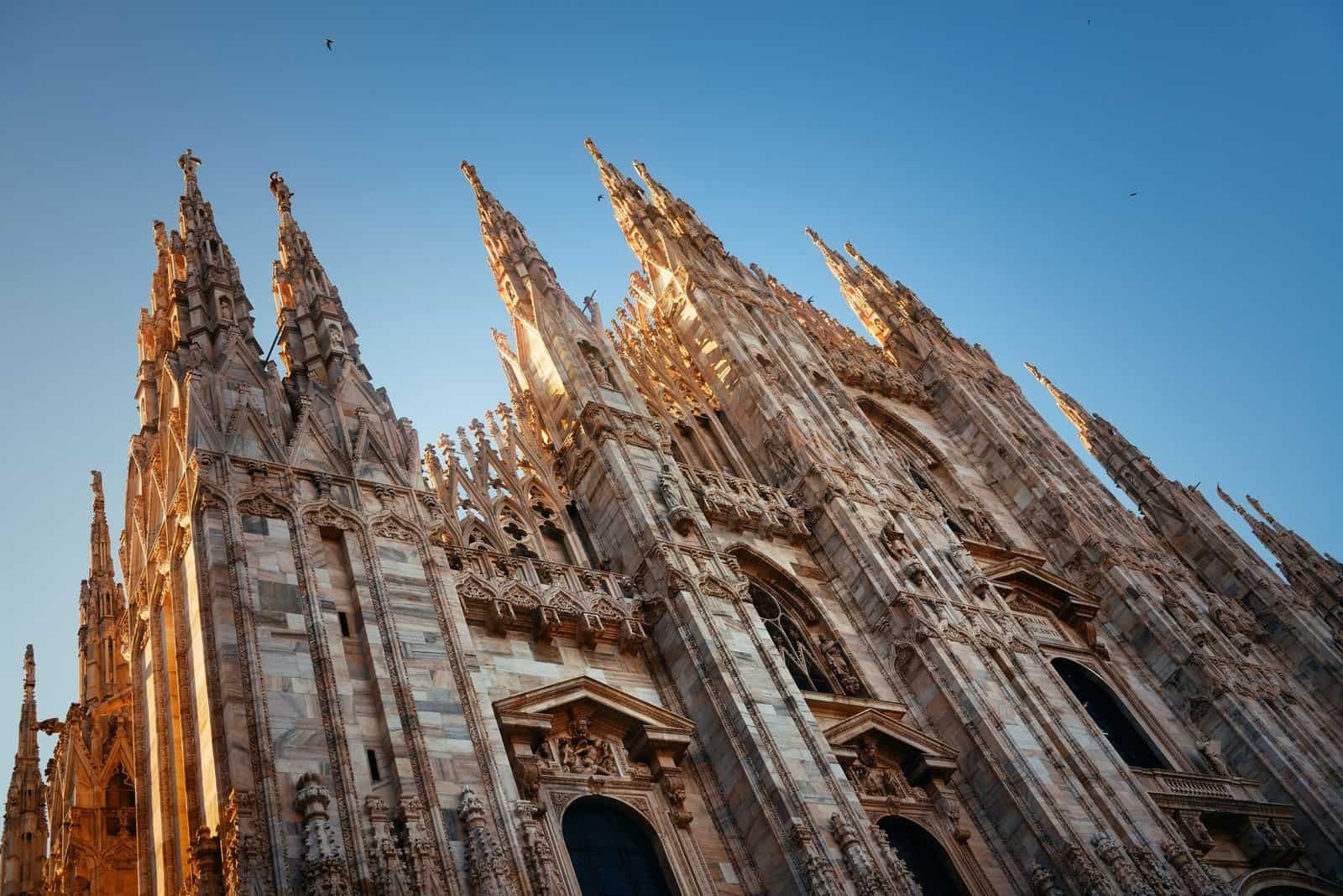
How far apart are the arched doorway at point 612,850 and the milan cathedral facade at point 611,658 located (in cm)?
5

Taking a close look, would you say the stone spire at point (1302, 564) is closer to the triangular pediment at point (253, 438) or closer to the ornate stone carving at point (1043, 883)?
the ornate stone carving at point (1043, 883)

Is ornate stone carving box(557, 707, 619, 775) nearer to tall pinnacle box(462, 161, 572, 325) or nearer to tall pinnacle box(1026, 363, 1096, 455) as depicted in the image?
tall pinnacle box(462, 161, 572, 325)

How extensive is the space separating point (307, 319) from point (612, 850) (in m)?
9.19

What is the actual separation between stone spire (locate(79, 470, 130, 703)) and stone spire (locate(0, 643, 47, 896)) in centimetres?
101

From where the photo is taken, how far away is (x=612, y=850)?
48.3 ft

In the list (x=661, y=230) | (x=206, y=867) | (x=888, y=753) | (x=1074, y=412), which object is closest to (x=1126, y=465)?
(x=1074, y=412)

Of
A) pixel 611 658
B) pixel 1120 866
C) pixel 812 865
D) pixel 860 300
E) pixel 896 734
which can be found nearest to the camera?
pixel 812 865

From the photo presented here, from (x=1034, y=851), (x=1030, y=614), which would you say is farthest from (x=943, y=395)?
(x=1034, y=851)

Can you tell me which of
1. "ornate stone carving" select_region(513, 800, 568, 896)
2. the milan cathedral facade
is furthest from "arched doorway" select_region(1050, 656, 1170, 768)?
"ornate stone carving" select_region(513, 800, 568, 896)

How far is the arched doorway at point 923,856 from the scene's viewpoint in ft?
54.7

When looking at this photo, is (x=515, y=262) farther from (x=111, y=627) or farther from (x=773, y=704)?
(x=773, y=704)

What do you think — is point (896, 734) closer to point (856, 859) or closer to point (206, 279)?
point (856, 859)

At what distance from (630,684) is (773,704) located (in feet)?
6.64

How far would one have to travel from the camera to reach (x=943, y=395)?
3244 cm
